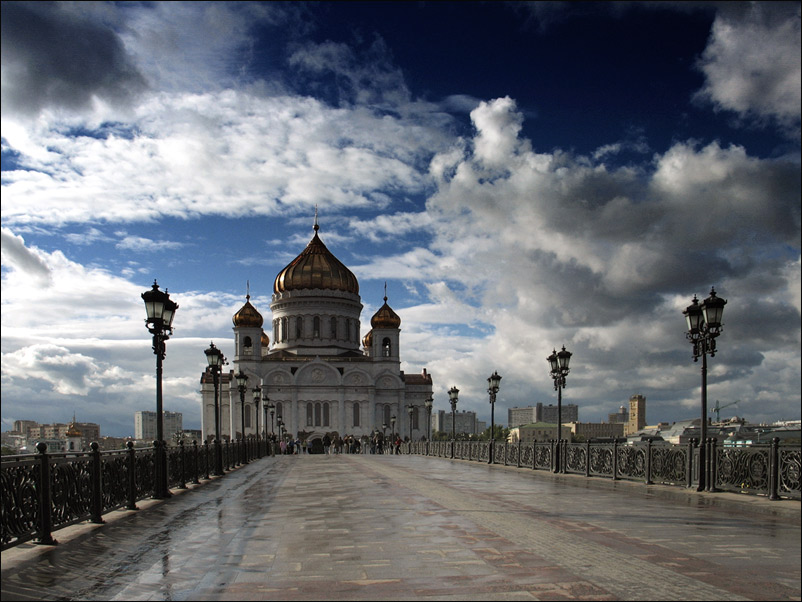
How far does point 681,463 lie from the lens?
16219 mm

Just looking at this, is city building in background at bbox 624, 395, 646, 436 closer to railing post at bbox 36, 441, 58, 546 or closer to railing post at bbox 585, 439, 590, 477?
railing post at bbox 585, 439, 590, 477

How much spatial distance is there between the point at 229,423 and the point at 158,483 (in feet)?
252

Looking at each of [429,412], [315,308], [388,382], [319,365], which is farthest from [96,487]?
[315,308]

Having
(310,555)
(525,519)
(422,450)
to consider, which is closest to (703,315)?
(525,519)

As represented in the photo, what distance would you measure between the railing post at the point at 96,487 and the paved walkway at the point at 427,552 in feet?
1.09

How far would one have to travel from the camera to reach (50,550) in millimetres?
8430

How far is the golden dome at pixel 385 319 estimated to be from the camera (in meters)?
91.8

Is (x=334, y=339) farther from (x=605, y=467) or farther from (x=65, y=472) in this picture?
(x=65, y=472)

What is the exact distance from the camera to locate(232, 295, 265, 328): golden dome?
298ft

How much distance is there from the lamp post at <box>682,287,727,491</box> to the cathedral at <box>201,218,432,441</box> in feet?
234

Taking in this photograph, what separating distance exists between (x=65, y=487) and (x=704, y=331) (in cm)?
1250

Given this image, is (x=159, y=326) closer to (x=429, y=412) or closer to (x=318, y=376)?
(x=429, y=412)

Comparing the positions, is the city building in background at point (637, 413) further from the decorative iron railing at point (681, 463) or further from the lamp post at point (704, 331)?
the lamp post at point (704, 331)

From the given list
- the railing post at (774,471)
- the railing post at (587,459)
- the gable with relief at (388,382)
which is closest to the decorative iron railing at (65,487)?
the railing post at (774,471)
